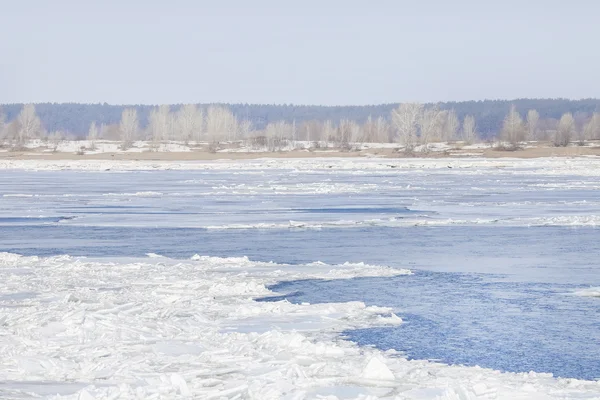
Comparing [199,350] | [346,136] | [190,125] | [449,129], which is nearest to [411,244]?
[199,350]

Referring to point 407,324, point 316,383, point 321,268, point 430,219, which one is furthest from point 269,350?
point 430,219

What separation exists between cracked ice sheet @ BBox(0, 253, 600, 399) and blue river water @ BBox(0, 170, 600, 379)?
22.5 inches

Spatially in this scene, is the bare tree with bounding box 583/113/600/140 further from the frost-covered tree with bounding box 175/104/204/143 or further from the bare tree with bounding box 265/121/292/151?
the frost-covered tree with bounding box 175/104/204/143

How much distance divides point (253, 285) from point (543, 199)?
17.6 meters

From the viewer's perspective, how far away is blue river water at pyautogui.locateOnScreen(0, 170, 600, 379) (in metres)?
9.18

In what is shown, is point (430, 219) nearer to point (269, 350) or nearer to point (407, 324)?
point (407, 324)

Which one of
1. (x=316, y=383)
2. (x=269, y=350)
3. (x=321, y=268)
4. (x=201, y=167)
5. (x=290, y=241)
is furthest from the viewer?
(x=201, y=167)

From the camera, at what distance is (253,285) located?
11.9 m

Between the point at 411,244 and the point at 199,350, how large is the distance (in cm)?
898

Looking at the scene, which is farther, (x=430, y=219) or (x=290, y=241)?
(x=430, y=219)

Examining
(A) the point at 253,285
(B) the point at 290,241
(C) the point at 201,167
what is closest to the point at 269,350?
(A) the point at 253,285

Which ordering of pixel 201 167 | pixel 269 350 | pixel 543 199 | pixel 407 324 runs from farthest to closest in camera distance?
pixel 201 167, pixel 543 199, pixel 407 324, pixel 269 350

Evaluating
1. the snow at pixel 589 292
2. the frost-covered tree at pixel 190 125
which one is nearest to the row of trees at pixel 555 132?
the frost-covered tree at pixel 190 125

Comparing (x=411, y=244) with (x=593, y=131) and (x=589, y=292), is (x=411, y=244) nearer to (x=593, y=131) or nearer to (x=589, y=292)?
(x=589, y=292)
